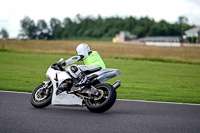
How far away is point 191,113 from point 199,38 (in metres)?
131

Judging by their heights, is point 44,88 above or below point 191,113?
above

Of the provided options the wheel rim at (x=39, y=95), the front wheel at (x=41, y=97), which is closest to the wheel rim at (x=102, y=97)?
the front wheel at (x=41, y=97)

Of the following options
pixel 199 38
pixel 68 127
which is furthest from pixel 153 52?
pixel 199 38

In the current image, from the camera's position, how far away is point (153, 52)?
39.8 m

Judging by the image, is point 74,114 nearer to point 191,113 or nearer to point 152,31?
point 191,113

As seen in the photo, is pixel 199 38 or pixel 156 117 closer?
pixel 156 117

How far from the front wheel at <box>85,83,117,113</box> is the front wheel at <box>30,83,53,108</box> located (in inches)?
42.5

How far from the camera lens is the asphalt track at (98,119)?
6391 mm

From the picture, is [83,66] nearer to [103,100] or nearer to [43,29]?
[103,100]

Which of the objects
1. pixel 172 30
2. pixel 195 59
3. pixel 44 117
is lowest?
pixel 172 30

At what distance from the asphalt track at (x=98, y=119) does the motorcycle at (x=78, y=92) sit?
0.21 metres

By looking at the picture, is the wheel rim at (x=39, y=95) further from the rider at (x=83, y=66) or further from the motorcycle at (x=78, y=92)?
the rider at (x=83, y=66)

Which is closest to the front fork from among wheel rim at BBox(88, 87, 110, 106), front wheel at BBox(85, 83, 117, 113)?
front wheel at BBox(85, 83, 117, 113)

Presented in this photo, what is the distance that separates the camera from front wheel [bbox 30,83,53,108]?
28.6 feet
